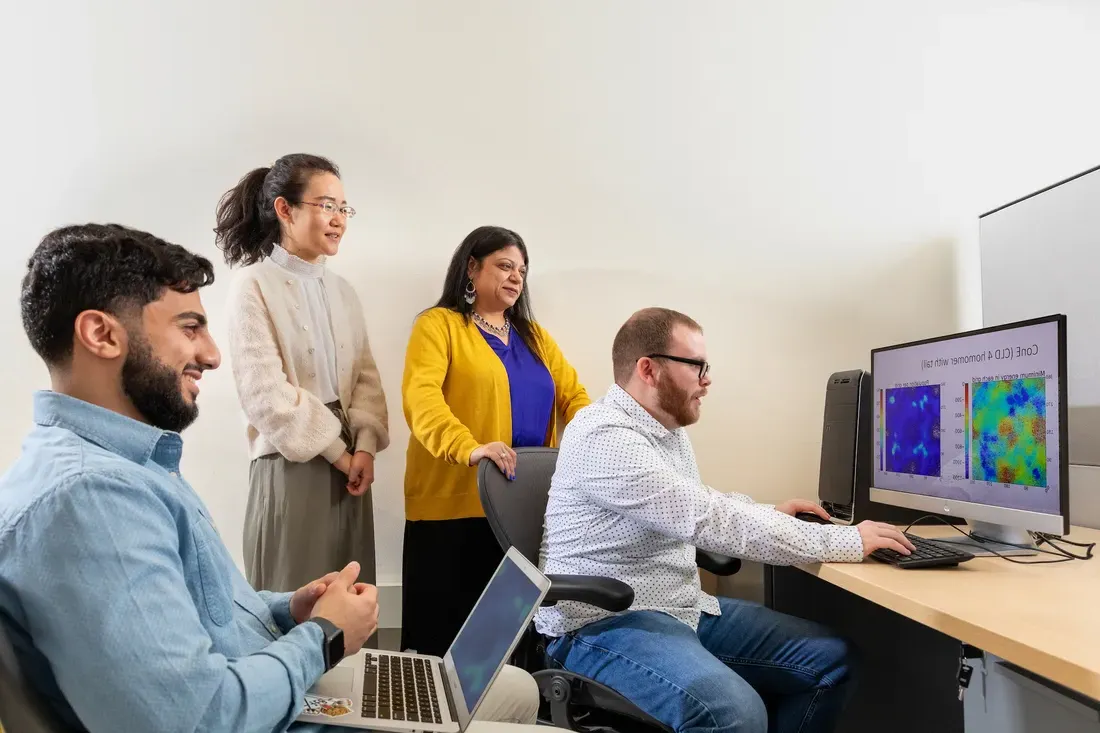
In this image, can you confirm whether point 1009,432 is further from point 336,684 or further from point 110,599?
point 110,599

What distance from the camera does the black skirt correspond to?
7.51 ft

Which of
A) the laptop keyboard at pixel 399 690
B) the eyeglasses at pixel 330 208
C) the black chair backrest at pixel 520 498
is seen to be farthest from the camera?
the eyeglasses at pixel 330 208

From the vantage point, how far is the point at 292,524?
2094 mm

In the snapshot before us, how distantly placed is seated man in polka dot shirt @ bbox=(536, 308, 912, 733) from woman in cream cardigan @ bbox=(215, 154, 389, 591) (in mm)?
621

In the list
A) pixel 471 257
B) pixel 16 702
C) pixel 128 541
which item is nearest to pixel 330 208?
pixel 471 257

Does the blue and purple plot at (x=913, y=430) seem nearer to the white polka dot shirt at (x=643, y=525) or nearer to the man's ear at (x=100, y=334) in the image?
the white polka dot shirt at (x=643, y=525)

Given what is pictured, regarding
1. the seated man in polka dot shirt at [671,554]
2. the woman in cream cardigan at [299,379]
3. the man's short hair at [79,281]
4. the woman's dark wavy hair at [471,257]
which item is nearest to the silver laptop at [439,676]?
the seated man in polka dot shirt at [671,554]

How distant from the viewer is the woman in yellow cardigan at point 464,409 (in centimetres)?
229

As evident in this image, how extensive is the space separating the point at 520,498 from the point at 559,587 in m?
0.42

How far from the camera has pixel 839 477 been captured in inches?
89.6

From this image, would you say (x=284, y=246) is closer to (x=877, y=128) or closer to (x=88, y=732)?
(x=88, y=732)

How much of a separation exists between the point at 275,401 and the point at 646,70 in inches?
66.8

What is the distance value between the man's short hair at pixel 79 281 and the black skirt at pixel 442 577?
55.3 inches

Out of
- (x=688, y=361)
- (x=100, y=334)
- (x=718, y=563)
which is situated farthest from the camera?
(x=718, y=563)
